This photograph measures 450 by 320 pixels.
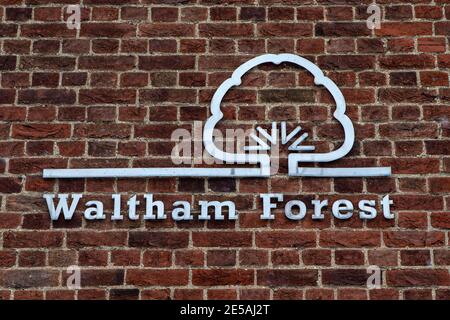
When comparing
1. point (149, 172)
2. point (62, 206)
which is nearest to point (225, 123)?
point (149, 172)

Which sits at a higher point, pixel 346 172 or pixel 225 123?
pixel 225 123

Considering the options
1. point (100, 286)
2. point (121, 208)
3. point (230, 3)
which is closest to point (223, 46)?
point (230, 3)

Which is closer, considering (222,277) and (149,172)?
(222,277)

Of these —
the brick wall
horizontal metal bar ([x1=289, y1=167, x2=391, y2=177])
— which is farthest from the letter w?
horizontal metal bar ([x1=289, y1=167, x2=391, y2=177])

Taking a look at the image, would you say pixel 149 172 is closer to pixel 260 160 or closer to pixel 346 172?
pixel 260 160

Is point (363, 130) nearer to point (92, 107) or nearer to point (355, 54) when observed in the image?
point (355, 54)

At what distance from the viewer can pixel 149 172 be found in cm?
354

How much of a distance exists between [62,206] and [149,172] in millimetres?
436

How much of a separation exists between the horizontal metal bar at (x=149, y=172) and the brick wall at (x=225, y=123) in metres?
0.03

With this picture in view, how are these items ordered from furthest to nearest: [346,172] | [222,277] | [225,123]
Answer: [225,123], [346,172], [222,277]

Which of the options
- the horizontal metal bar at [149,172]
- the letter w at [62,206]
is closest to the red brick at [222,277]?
the horizontal metal bar at [149,172]

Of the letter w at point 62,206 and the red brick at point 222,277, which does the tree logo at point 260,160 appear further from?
the red brick at point 222,277

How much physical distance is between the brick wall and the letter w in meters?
0.03

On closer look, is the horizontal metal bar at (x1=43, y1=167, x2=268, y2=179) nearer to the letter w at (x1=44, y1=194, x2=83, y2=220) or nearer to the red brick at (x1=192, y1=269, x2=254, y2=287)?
the letter w at (x1=44, y1=194, x2=83, y2=220)
